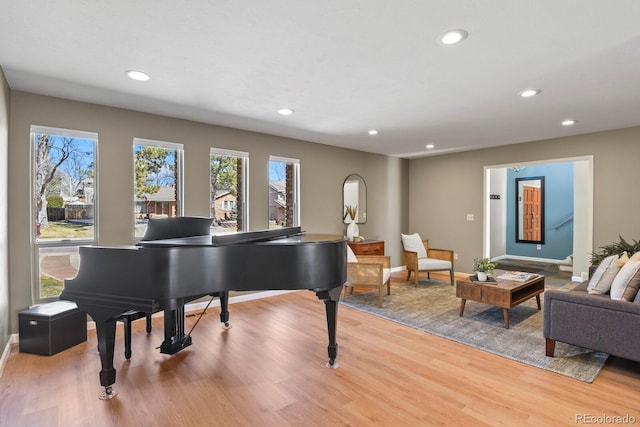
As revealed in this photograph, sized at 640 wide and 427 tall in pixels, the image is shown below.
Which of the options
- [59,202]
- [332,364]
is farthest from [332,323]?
[59,202]

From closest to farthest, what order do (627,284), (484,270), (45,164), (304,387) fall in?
(304,387), (627,284), (45,164), (484,270)

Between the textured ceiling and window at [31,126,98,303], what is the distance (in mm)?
502

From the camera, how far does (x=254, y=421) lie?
2039mm

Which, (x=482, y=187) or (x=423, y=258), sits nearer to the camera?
(x=423, y=258)

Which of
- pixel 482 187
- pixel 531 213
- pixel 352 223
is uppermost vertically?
pixel 482 187

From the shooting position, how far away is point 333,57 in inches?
99.0

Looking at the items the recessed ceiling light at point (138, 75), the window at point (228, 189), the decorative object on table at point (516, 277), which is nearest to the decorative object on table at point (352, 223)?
the window at point (228, 189)

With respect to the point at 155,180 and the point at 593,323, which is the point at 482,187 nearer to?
the point at 593,323

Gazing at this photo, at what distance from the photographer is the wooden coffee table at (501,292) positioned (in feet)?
11.7

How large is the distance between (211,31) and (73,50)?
3.71 feet

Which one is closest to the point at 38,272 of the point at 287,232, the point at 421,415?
the point at 287,232

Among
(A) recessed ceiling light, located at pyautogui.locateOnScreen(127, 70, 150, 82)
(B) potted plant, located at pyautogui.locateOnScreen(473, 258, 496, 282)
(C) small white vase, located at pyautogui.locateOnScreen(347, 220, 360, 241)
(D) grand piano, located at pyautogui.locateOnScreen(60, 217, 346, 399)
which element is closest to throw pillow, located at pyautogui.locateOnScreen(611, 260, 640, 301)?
(B) potted plant, located at pyautogui.locateOnScreen(473, 258, 496, 282)

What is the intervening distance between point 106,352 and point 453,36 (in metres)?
3.23

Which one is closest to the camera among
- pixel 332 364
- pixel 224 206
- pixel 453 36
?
pixel 453 36
